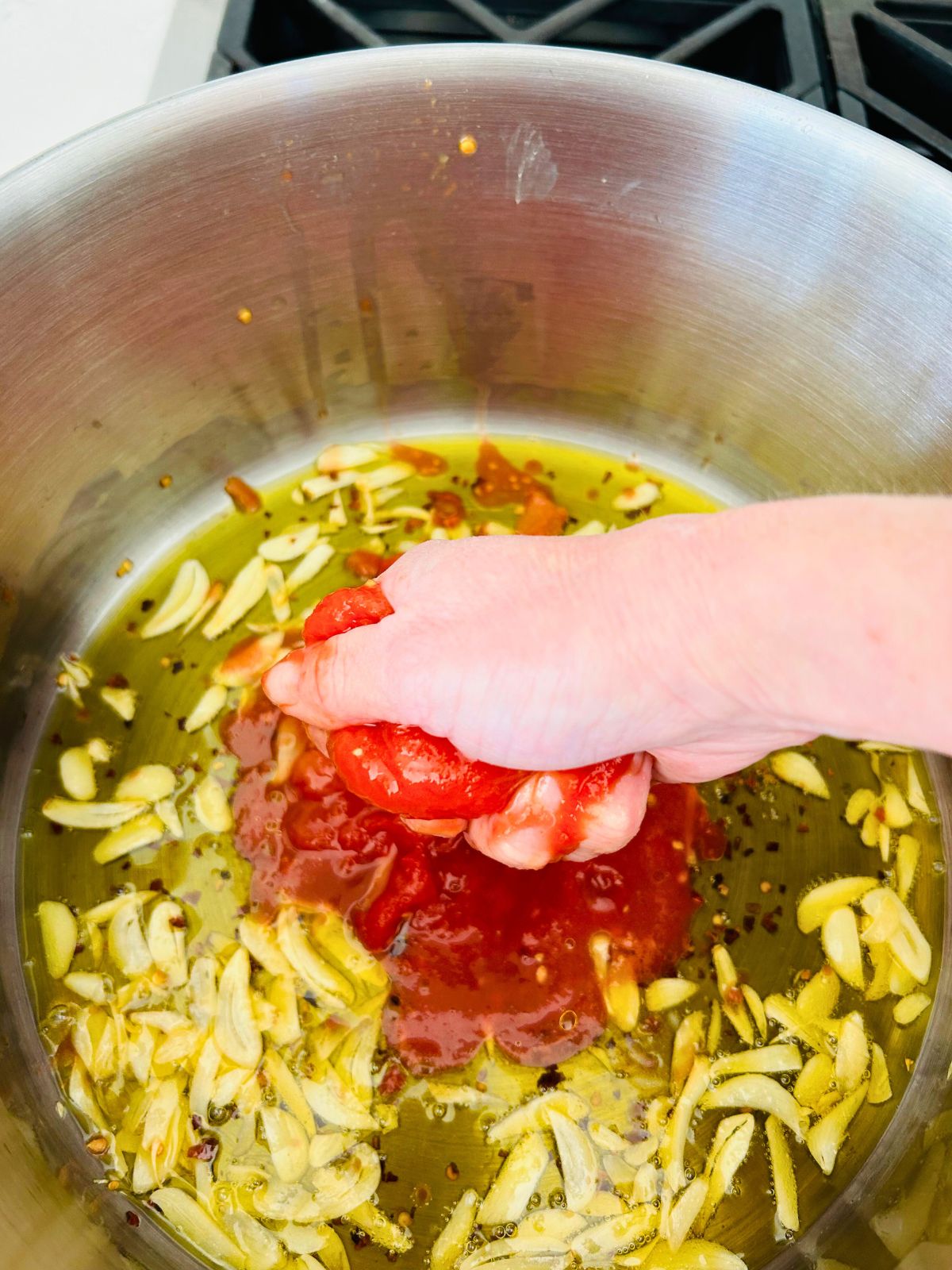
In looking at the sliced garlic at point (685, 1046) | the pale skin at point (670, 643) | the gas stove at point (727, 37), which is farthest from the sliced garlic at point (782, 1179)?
the gas stove at point (727, 37)

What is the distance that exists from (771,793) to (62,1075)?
1008 mm

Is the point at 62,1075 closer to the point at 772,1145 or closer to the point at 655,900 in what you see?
the point at 655,900

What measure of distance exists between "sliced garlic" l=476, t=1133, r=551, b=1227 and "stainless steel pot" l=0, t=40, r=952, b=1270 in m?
0.34

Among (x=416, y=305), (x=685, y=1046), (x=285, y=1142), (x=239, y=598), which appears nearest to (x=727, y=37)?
(x=416, y=305)

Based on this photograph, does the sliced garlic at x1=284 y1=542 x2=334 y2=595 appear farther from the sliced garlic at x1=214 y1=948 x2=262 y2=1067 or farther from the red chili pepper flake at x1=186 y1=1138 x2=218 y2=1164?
the red chili pepper flake at x1=186 y1=1138 x2=218 y2=1164

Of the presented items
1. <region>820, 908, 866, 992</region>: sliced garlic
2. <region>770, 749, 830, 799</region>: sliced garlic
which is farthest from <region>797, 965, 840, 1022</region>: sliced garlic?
<region>770, 749, 830, 799</region>: sliced garlic

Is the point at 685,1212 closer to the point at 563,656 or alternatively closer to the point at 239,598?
the point at 563,656

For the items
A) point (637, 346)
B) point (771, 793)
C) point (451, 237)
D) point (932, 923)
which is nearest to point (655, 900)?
point (771, 793)

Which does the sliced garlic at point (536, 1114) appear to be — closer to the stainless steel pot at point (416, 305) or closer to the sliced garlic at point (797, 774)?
the stainless steel pot at point (416, 305)

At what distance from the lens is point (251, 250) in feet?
3.82

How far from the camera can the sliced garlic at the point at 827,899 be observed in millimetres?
1135

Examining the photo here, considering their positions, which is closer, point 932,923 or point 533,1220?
point 533,1220

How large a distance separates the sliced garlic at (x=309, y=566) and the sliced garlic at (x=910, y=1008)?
103 centimetres

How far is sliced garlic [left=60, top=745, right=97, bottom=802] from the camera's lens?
1190 millimetres
